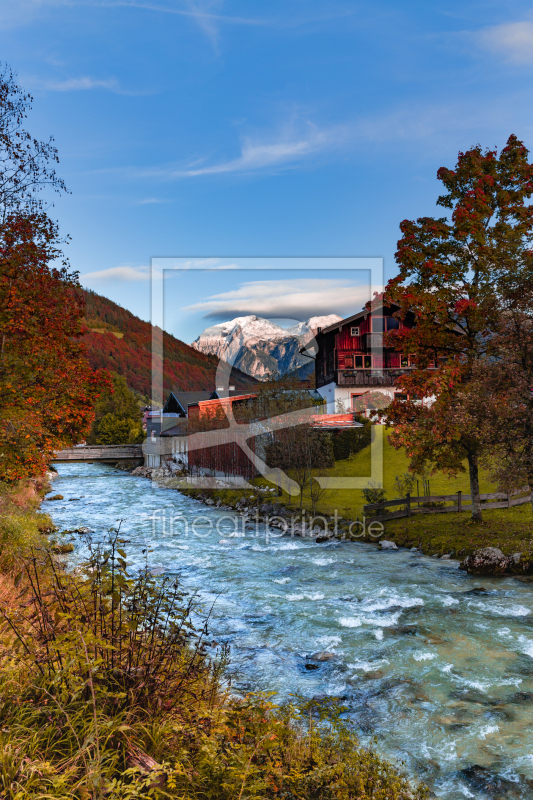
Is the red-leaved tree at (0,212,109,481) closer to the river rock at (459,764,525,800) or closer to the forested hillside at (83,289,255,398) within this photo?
the river rock at (459,764,525,800)

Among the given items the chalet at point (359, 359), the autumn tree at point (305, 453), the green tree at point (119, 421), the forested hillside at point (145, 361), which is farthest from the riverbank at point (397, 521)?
the forested hillside at point (145, 361)

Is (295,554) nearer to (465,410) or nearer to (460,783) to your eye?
(465,410)

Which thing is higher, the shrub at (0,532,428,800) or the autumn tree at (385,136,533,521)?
the autumn tree at (385,136,533,521)

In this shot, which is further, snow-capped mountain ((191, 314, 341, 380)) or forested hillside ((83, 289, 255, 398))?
forested hillside ((83, 289, 255, 398))

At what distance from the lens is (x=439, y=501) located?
22703 mm

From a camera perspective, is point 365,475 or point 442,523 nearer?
point 442,523

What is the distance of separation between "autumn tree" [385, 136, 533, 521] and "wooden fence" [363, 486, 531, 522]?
311 centimetres

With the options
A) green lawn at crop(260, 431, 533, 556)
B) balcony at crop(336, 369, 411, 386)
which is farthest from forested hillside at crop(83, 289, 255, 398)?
green lawn at crop(260, 431, 533, 556)

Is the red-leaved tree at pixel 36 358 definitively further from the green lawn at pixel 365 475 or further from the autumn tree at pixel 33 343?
the green lawn at pixel 365 475

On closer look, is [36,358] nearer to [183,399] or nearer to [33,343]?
[33,343]

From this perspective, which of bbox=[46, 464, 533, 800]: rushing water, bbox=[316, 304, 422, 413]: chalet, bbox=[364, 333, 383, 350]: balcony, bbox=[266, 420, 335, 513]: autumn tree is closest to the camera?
bbox=[46, 464, 533, 800]: rushing water

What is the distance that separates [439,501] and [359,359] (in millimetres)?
26396

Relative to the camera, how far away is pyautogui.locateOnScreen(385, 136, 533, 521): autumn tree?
16641 millimetres

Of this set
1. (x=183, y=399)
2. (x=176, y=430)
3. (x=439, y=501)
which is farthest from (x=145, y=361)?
(x=439, y=501)
